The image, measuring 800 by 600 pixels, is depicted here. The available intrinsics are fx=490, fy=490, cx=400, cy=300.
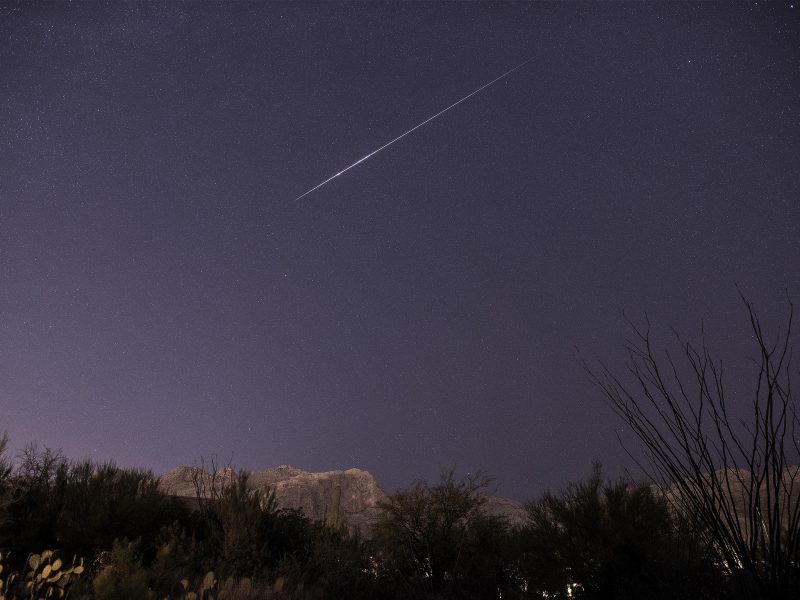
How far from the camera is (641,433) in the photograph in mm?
2797

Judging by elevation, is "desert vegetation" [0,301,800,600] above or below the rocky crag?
below

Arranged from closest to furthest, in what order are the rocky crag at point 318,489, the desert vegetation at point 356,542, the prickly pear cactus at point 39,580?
the prickly pear cactus at point 39,580, the desert vegetation at point 356,542, the rocky crag at point 318,489

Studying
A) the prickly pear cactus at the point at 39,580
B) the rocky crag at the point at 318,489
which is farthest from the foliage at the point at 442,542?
the rocky crag at the point at 318,489

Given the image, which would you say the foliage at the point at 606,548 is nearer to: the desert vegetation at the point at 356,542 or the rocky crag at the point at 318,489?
the desert vegetation at the point at 356,542

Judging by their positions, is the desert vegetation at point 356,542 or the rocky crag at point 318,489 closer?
the desert vegetation at point 356,542

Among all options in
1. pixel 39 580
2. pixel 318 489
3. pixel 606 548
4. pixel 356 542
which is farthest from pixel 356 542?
pixel 318 489

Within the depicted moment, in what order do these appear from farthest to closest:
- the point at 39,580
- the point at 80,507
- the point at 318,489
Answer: the point at 318,489 < the point at 80,507 < the point at 39,580

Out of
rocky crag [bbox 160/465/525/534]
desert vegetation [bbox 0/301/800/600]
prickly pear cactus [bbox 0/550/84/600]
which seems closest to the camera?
prickly pear cactus [bbox 0/550/84/600]

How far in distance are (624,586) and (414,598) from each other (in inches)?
175

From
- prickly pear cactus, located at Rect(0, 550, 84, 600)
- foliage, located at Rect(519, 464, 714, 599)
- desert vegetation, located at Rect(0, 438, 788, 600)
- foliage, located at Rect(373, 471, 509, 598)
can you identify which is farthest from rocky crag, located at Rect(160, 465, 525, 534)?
prickly pear cactus, located at Rect(0, 550, 84, 600)

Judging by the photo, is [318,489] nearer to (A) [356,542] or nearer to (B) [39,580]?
(A) [356,542]

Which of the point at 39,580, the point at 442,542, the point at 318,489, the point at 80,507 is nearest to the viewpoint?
the point at 39,580

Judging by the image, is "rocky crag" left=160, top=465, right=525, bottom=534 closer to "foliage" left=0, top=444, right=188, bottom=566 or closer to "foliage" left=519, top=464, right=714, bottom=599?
"foliage" left=519, top=464, right=714, bottom=599

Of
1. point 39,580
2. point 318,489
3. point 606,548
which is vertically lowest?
point 39,580
